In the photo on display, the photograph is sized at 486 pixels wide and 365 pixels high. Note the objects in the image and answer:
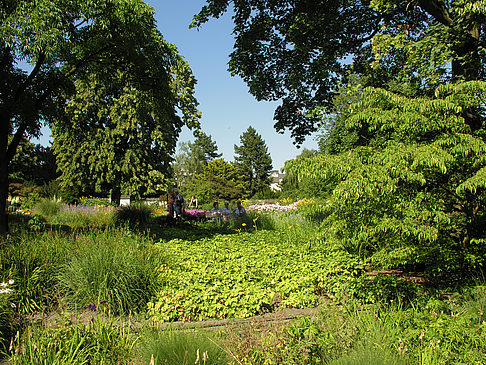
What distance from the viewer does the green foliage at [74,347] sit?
2631 millimetres

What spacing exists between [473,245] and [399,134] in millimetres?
1780

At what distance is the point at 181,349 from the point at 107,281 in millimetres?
Answer: 2030

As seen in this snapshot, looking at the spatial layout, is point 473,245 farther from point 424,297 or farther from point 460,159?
point 460,159

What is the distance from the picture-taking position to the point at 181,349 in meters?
2.60

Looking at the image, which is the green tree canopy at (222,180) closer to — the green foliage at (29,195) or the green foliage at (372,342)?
the green foliage at (29,195)

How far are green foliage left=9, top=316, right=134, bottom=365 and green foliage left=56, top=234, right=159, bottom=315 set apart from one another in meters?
0.96

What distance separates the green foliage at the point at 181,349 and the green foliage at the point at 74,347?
280 millimetres

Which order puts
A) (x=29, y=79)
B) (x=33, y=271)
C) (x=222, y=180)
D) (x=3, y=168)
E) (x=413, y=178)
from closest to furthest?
1. (x=413, y=178)
2. (x=33, y=271)
3. (x=3, y=168)
4. (x=29, y=79)
5. (x=222, y=180)

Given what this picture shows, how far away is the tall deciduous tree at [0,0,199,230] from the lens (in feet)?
20.6

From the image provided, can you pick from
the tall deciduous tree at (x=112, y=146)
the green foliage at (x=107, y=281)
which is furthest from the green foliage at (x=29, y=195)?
the green foliage at (x=107, y=281)

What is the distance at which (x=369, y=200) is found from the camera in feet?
12.5

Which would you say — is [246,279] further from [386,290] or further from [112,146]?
[112,146]

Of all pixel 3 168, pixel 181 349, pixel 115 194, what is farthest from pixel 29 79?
pixel 115 194

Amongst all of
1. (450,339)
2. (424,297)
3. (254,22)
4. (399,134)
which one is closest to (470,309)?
(424,297)
